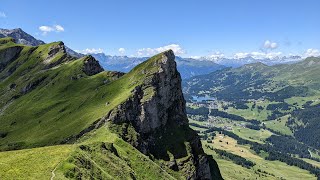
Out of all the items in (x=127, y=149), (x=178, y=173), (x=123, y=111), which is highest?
(x=123, y=111)

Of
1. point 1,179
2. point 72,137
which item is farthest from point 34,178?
point 72,137

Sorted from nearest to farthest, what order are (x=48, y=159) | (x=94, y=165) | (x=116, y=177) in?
(x=48, y=159) < (x=94, y=165) < (x=116, y=177)

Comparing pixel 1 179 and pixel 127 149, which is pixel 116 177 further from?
pixel 1 179

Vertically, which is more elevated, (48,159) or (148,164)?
(48,159)

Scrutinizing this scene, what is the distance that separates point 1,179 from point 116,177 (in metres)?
48.7

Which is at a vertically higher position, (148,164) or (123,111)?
(123,111)

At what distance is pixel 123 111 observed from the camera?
198 metres

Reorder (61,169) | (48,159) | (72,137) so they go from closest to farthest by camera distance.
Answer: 1. (61,169)
2. (48,159)
3. (72,137)

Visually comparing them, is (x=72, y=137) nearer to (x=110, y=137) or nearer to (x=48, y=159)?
(x=110, y=137)

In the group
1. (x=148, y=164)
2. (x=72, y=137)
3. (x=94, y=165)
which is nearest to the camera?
(x=94, y=165)

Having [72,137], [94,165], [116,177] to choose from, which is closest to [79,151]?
[94,165]

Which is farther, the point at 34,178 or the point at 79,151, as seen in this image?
the point at 79,151

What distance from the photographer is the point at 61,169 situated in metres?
109

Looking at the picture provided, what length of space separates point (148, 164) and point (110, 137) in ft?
73.2
